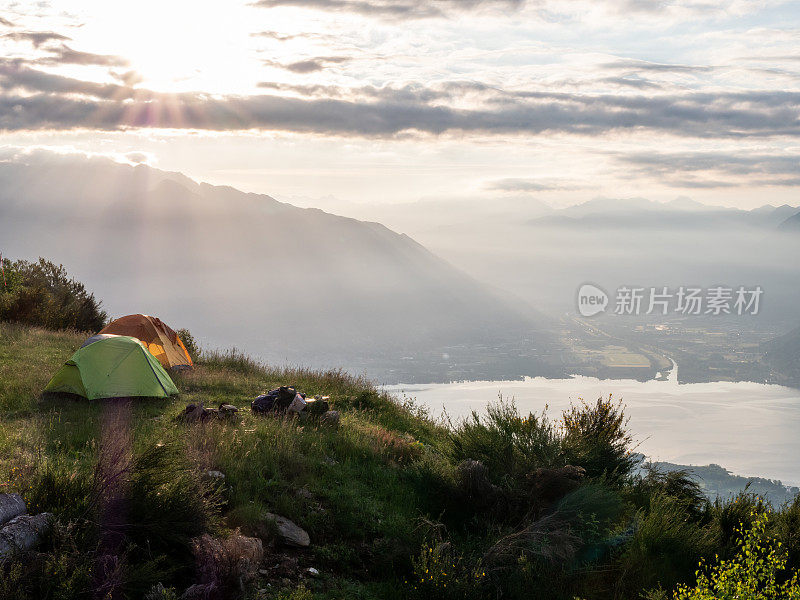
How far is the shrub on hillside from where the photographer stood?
23.2 meters

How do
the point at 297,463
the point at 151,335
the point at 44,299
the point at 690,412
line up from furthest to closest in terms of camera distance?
the point at 690,412 → the point at 44,299 → the point at 151,335 → the point at 297,463

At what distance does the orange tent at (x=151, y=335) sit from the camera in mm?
18438

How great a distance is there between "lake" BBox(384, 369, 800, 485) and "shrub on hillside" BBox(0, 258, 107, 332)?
183 ft

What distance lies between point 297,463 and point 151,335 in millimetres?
10832

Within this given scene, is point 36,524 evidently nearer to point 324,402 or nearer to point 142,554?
point 142,554

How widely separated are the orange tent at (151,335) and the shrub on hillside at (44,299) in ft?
21.3

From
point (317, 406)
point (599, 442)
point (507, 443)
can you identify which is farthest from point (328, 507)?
point (599, 442)

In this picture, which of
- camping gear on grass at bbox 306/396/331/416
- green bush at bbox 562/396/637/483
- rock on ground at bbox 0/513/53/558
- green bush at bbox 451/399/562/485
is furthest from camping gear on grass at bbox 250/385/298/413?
rock on ground at bbox 0/513/53/558

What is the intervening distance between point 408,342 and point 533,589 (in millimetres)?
182944

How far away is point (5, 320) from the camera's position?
74.4 ft

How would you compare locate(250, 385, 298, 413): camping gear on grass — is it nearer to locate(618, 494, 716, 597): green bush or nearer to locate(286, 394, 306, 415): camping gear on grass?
locate(286, 394, 306, 415): camping gear on grass

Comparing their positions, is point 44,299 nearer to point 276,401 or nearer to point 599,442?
point 276,401

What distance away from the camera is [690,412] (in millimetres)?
135000

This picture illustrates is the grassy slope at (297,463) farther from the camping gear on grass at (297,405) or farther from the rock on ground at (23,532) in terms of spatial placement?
the rock on ground at (23,532)
